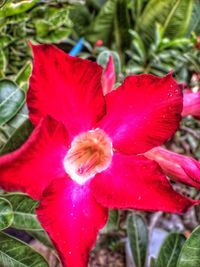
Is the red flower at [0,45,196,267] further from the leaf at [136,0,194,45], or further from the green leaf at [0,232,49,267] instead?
the leaf at [136,0,194,45]

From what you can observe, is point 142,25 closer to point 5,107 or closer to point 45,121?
point 5,107

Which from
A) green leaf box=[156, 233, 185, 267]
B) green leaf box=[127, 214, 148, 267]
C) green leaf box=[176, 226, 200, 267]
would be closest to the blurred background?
green leaf box=[127, 214, 148, 267]

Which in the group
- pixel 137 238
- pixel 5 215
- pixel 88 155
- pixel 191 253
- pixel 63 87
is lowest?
pixel 137 238

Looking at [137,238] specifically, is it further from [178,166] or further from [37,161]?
[37,161]

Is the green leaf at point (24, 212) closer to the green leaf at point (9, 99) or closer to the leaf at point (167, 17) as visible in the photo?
the green leaf at point (9, 99)

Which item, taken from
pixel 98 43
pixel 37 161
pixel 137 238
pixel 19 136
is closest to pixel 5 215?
pixel 19 136

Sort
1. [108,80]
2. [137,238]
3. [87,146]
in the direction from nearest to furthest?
[87,146] < [108,80] < [137,238]

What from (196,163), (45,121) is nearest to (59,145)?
(45,121)
